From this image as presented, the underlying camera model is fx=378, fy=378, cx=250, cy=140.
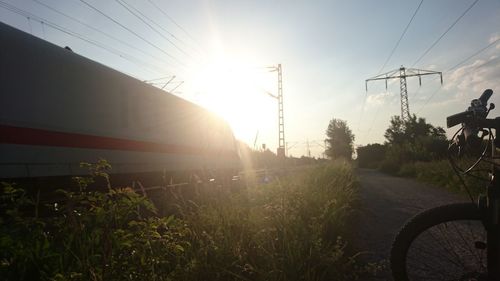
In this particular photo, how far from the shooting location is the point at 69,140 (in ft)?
22.8

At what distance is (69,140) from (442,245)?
646cm

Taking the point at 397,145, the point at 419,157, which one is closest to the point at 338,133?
the point at 397,145

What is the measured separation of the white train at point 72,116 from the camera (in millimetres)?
5906

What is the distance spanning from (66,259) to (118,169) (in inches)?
221

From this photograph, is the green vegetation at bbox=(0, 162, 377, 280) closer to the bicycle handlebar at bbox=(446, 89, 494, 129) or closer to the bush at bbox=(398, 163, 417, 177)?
the bicycle handlebar at bbox=(446, 89, 494, 129)

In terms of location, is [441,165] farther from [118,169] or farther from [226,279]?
[226,279]

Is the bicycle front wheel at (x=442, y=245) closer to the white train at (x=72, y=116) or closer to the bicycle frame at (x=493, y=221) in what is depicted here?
the bicycle frame at (x=493, y=221)

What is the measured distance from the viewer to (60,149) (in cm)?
672

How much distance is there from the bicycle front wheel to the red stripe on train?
18.8 ft

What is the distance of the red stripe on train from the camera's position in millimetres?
5816

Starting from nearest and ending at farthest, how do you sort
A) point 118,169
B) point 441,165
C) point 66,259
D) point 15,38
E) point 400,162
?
point 66,259, point 15,38, point 118,169, point 441,165, point 400,162

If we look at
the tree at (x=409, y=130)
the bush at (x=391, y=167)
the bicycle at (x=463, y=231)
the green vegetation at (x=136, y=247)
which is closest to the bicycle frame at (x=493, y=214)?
the bicycle at (x=463, y=231)

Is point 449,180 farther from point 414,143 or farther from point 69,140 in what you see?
point 414,143

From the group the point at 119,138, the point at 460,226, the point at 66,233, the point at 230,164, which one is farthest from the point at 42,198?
the point at 230,164
